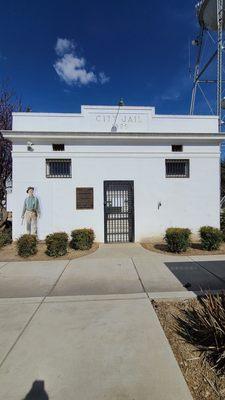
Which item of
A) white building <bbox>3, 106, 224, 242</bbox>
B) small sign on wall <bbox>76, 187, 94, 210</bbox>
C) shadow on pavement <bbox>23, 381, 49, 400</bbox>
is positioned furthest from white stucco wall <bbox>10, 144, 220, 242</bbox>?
shadow on pavement <bbox>23, 381, 49, 400</bbox>

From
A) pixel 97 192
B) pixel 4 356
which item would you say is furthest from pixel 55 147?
pixel 4 356

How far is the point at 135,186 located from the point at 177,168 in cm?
187

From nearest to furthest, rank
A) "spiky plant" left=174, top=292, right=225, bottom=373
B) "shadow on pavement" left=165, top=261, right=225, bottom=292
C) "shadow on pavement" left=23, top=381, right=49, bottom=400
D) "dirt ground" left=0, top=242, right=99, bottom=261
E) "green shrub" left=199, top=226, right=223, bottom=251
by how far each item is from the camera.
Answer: "shadow on pavement" left=23, top=381, right=49, bottom=400, "spiky plant" left=174, top=292, right=225, bottom=373, "shadow on pavement" left=165, top=261, right=225, bottom=292, "dirt ground" left=0, top=242, right=99, bottom=261, "green shrub" left=199, top=226, right=223, bottom=251

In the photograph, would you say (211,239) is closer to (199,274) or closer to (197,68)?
(199,274)

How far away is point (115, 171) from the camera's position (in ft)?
35.7

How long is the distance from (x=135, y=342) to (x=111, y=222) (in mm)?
7365

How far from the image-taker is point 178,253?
8.77 m

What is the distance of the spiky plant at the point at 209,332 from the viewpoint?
3.13m

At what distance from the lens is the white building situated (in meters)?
10.7

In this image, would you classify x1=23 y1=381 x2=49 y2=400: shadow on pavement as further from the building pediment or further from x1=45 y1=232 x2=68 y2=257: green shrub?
the building pediment

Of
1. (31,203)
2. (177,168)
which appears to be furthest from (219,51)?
(31,203)

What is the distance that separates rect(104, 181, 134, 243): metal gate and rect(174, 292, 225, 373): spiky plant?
6.97m

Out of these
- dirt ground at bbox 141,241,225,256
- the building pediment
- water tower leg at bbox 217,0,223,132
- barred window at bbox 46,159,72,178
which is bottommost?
dirt ground at bbox 141,241,225,256

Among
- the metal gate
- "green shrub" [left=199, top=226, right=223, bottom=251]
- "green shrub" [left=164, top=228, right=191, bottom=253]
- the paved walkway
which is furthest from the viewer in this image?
the metal gate
